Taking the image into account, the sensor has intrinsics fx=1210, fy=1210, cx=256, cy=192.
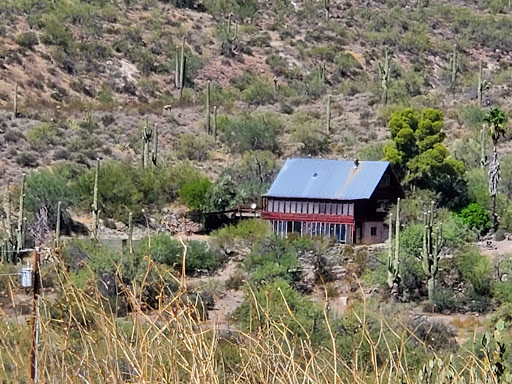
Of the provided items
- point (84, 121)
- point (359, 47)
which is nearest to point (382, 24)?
point (359, 47)

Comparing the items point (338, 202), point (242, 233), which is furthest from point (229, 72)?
point (242, 233)

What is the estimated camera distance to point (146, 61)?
200 feet

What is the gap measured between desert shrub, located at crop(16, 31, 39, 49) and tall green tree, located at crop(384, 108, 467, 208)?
22200mm

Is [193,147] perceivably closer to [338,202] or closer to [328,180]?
[328,180]

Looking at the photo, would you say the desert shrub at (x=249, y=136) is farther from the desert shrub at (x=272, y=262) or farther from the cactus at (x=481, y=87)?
the desert shrub at (x=272, y=262)

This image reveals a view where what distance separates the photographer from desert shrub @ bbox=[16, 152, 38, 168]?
143 ft

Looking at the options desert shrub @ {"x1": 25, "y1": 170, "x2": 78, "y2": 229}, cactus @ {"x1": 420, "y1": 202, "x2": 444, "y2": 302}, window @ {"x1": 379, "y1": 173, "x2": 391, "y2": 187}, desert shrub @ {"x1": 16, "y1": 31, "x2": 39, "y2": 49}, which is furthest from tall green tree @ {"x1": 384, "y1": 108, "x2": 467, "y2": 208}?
desert shrub @ {"x1": 16, "y1": 31, "x2": 39, "y2": 49}

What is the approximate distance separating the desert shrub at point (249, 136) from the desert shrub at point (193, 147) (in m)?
1.01

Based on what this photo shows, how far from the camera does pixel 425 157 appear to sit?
4088cm

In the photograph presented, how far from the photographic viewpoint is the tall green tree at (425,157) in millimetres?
40438

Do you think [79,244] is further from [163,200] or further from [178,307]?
[178,307]

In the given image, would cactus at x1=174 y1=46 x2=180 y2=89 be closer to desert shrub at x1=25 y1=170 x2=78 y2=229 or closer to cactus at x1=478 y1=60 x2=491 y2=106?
cactus at x1=478 y1=60 x2=491 y2=106

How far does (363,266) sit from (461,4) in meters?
51.6

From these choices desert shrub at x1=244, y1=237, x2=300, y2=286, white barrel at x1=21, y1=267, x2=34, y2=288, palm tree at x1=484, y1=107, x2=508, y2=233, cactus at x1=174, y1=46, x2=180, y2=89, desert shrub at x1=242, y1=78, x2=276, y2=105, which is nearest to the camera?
white barrel at x1=21, y1=267, x2=34, y2=288
